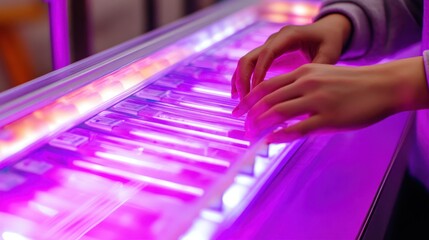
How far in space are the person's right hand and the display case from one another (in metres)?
0.03

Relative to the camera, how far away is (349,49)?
2.98ft

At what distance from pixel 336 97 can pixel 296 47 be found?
25 cm

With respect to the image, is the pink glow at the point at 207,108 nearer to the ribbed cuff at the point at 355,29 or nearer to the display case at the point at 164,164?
the display case at the point at 164,164

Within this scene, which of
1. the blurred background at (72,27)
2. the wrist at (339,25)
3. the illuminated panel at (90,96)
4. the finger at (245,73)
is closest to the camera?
the illuminated panel at (90,96)

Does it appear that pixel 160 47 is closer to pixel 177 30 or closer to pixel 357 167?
pixel 177 30

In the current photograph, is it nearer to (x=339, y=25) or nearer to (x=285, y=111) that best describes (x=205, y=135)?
(x=285, y=111)

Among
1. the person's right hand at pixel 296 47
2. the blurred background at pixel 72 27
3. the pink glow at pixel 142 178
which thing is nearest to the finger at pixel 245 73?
the person's right hand at pixel 296 47

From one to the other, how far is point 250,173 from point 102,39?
6.07 ft

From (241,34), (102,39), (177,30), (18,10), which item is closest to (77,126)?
(177,30)

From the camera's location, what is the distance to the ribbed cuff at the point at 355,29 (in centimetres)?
90

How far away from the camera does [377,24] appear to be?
0.92 metres

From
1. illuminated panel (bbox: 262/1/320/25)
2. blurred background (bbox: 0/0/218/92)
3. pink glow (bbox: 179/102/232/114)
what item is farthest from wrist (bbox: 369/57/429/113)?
blurred background (bbox: 0/0/218/92)

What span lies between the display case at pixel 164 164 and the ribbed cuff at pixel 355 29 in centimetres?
12

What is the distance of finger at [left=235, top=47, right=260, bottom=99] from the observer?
75 cm
